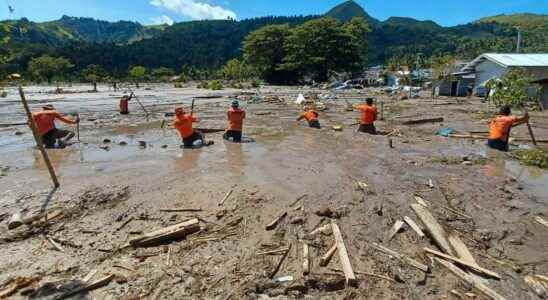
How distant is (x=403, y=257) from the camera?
5453mm

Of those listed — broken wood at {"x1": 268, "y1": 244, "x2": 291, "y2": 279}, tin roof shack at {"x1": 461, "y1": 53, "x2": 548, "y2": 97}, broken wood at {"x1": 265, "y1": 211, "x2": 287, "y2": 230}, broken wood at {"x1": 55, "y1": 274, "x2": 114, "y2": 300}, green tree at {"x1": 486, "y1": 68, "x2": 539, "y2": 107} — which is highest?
tin roof shack at {"x1": 461, "y1": 53, "x2": 548, "y2": 97}

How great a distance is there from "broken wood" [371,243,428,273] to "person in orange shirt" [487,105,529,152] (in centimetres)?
877

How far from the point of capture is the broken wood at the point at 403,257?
5.24 meters

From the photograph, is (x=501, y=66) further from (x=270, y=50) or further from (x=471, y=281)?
(x=270, y=50)

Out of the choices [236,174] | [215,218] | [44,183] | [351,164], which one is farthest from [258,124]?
[215,218]

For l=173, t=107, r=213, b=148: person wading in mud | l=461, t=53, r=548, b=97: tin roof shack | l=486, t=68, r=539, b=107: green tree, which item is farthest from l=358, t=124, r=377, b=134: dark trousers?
l=461, t=53, r=548, b=97: tin roof shack

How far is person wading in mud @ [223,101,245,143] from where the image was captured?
13.4 m

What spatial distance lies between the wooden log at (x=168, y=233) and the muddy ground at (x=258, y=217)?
12 centimetres

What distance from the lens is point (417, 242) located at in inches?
232

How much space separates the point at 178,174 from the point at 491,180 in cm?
689

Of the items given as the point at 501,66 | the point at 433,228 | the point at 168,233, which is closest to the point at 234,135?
the point at 168,233

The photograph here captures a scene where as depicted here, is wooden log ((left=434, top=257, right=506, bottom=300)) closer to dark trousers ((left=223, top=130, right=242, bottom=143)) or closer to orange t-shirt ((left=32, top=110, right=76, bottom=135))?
dark trousers ((left=223, top=130, right=242, bottom=143))

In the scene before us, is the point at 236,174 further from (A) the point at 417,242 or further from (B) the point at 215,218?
(A) the point at 417,242

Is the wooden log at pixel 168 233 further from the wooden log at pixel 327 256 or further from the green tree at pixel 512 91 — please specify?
the green tree at pixel 512 91
